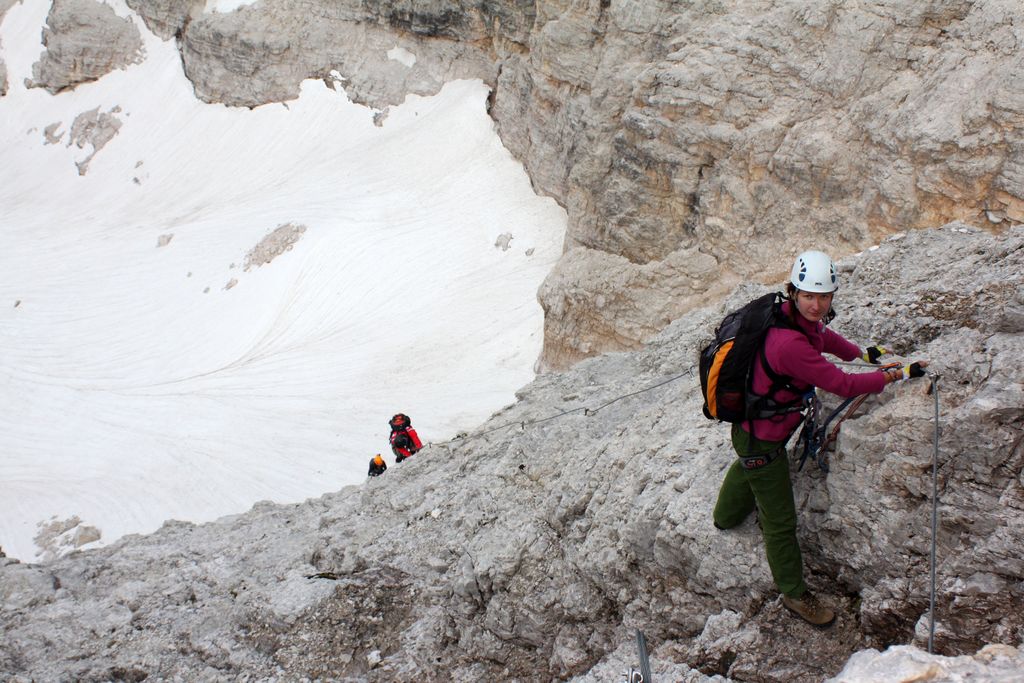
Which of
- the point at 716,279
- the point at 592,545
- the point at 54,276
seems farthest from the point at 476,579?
the point at 54,276

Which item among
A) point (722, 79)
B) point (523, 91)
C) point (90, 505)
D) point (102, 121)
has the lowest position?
point (90, 505)

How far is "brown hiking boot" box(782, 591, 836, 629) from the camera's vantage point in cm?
428

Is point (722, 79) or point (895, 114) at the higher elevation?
point (722, 79)

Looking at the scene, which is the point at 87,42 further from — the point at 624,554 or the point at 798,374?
the point at 798,374

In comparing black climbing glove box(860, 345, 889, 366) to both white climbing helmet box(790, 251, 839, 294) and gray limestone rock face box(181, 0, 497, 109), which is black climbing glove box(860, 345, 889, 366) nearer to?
white climbing helmet box(790, 251, 839, 294)

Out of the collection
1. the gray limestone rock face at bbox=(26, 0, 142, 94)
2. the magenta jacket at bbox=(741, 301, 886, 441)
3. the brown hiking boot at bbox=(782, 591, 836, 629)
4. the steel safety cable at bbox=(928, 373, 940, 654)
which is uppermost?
the gray limestone rock face at bbox=(26, 0, 142, 94)

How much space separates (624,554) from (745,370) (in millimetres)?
1781

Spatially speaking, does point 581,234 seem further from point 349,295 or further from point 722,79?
point 349,295

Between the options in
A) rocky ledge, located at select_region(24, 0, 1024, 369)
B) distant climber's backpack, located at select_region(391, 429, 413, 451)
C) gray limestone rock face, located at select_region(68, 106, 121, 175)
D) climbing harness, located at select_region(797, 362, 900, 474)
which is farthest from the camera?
gray limestone rock face, located at select_region(68, 106, 121, 175)

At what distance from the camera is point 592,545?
5586 millimetres

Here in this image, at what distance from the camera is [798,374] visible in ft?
13.3

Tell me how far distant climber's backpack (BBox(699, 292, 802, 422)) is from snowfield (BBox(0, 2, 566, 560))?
1237 cm

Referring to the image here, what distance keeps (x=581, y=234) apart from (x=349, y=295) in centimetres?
774

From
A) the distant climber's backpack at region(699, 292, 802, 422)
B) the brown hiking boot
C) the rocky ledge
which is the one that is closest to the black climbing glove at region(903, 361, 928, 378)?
the distant climber's backpack at region(699, 292, 802, 422)
